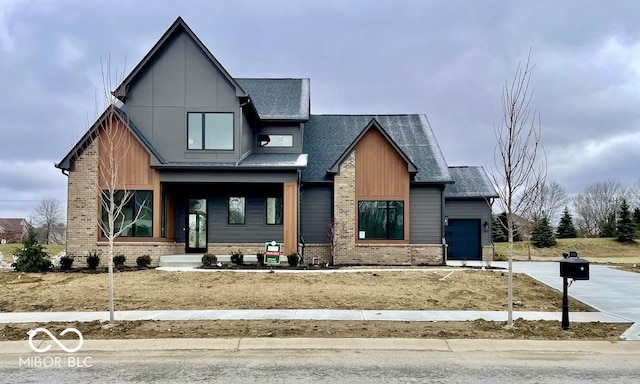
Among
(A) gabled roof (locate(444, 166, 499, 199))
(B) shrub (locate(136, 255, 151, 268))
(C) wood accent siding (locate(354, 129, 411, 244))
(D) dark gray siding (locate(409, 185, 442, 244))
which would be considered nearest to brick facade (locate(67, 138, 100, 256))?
(B) shrub (locate(136, 255, 151, 268))

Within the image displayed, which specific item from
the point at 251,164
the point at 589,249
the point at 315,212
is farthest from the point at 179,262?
the point at 589,249

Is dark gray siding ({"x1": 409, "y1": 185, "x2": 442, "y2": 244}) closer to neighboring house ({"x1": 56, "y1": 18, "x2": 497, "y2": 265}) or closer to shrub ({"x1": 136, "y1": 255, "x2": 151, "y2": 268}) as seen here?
neighboring house ({"x1": 56, "y1": 18, "x2": 497, "y2": 265})

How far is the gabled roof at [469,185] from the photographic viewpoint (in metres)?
25.5

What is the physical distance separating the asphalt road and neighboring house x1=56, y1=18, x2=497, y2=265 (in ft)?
41.2

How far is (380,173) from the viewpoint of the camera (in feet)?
69.5

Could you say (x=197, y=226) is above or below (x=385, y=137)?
below

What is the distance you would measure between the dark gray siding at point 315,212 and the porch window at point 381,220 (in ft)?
5.49

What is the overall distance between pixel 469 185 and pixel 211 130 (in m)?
13.7

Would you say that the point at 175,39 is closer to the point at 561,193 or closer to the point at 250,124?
the point at 250,124

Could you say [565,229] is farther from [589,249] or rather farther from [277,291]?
[277,291]

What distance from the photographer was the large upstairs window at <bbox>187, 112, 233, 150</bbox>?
2069 centimetres

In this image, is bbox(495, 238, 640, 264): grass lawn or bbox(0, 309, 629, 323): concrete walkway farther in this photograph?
bbox(495, 238, 640, 264): grass lawn

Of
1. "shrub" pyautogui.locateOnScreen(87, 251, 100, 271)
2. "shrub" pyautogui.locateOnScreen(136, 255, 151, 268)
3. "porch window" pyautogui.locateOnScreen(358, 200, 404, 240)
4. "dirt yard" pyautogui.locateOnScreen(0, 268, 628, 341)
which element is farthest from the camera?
"porch window" pyautogui.locateOnScreen(358, 200, 404, 240)

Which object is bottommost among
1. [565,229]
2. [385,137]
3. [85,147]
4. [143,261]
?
[143,261]
